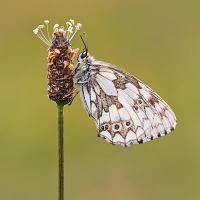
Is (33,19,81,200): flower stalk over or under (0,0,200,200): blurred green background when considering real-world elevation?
under

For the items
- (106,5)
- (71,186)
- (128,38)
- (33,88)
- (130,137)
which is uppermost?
(106,5)

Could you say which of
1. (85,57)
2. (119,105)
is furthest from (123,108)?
(85,57)

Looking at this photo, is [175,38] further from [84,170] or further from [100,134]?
[100,134]

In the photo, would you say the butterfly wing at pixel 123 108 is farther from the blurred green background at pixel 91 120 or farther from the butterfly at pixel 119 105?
the blurred green background at pixel 91 120

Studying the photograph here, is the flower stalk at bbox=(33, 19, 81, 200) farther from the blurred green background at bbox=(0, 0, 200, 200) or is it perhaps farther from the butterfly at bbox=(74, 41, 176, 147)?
the blurred green background at bbox=(0, 0, 200, 200)

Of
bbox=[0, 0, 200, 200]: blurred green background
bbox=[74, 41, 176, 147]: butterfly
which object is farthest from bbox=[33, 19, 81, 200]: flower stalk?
bbox=[0, 0, 200, 200]: blurred green background

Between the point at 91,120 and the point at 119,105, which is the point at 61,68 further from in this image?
the point at 91,120

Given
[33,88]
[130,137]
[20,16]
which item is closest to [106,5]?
[20,16]
